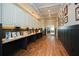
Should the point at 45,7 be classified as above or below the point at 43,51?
above

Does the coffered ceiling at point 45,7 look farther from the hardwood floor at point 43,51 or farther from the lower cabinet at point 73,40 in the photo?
A: the lower cabinet at point 73,40

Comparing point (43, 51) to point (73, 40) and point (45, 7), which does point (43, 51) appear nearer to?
point (73, 40)

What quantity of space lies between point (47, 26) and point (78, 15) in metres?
16.2

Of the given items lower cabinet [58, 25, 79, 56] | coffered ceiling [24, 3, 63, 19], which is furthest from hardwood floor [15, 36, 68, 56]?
coffered ceiling [24, 3, 63, 19]

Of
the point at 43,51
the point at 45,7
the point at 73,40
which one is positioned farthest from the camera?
the point at 45,7

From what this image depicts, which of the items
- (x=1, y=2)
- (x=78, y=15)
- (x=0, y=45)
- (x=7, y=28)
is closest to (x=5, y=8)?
(x=1, y=2)

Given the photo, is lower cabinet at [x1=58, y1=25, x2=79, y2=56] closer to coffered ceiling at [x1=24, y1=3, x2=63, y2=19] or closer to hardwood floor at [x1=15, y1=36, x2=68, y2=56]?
hardwood floor at [x1=15, y1=36, x2=68, y2=56]

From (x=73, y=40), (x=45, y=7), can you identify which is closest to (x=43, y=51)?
(x=73, y=40)

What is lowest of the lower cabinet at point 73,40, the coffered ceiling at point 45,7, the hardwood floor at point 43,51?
the hardwood floor at point 43,51

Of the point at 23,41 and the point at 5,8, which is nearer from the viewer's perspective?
the point at 5,8

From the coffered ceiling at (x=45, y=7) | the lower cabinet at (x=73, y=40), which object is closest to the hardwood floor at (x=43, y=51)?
the lower cabinet at (x=73, y=40)

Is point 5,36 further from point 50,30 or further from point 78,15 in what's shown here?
point 50,30

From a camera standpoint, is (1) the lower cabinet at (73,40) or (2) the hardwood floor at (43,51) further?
(2) the hardwood floor at (43,51)

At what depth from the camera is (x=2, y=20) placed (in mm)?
4621
